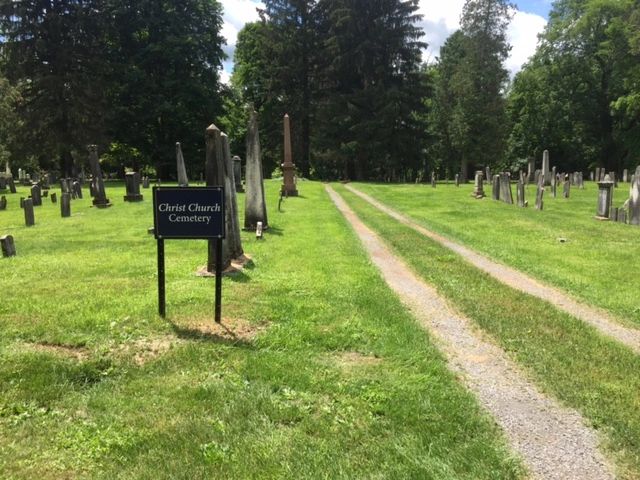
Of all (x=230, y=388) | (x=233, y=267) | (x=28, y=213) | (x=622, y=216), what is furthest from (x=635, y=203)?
(x=28, y=213)

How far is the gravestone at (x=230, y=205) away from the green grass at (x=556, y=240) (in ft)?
17.2

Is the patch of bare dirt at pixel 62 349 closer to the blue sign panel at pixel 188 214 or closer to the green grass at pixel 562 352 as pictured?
the blue sign panel at pixel 188 214

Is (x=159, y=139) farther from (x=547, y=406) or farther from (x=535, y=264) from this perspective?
(x=547, y=406)

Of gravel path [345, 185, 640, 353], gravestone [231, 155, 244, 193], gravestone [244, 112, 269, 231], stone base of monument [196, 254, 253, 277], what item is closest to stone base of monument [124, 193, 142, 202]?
gravestone [231, 155, 244, 193]

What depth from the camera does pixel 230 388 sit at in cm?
444

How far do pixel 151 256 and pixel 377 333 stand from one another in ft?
19.2

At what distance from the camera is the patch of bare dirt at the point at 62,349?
16.5ft

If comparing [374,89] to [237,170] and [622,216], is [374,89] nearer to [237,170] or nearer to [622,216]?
[237,170]

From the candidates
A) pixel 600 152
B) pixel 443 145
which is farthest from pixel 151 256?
pixel 600 152

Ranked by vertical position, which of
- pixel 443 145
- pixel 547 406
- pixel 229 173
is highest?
pixel 443 145

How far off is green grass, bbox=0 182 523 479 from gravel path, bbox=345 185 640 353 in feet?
7.59

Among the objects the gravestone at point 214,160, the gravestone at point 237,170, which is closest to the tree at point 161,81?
the gravestone at point 237,170

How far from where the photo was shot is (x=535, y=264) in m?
10.2

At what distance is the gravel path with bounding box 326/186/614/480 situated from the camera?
351 centimetres
